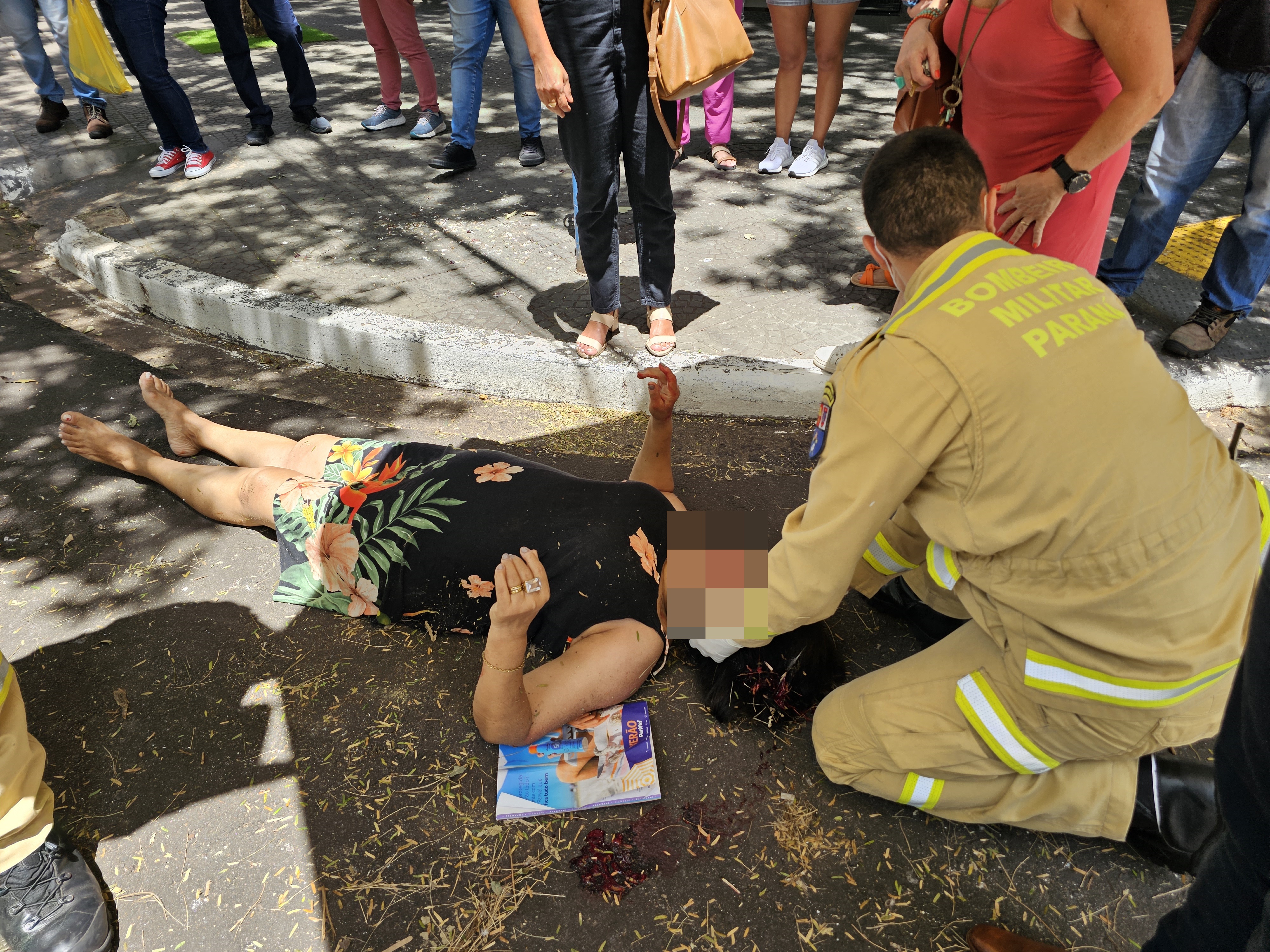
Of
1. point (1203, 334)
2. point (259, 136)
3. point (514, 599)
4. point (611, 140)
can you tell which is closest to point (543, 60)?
point (611, 140)

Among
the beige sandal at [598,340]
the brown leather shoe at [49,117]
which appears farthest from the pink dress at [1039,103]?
the brown leather shoe at [49,117]

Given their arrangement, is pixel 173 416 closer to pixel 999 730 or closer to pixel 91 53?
pixel 999 730

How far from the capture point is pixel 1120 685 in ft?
5.53

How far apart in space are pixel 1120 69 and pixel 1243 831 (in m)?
2.08

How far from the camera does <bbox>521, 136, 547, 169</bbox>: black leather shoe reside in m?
5.77

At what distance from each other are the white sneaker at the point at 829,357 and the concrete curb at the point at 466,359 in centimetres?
4

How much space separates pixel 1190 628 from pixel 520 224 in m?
4.21

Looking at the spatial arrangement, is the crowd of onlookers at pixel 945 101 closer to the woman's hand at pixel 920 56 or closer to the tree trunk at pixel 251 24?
the woman's hand at pixel 920 56

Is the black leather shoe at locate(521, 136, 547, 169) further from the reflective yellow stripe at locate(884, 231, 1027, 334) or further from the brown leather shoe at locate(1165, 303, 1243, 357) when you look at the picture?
the reflective yellow stripe at locate(884, 231, 1027, 334)

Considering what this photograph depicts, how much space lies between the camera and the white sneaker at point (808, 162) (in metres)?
5.49

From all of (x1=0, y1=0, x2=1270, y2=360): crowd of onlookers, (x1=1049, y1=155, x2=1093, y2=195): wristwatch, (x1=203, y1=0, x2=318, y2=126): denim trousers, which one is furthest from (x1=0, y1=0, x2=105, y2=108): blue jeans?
(x1=1049, y1=155, x2=1093, y2=195): wristwatch

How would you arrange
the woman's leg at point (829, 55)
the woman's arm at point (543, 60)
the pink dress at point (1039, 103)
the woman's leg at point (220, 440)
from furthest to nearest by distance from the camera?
the woman's leg at point (829, 55) < the woman's arm at point (543, 60) < the woman's leg at point (220, 440) < the pink dress at point (1039, 103)

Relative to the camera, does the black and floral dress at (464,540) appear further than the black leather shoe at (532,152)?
No

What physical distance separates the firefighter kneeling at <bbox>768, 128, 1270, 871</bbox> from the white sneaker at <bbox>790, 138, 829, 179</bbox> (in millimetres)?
3748
